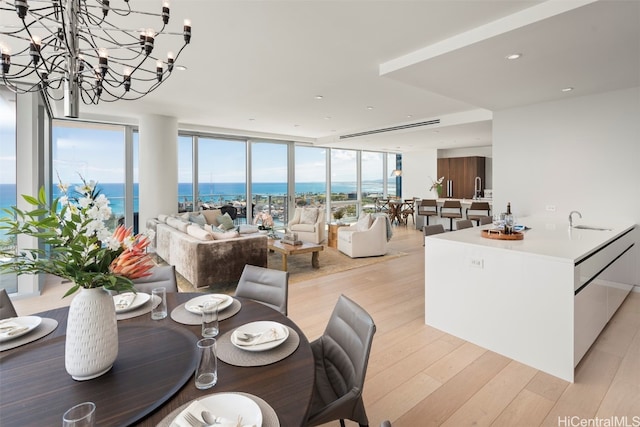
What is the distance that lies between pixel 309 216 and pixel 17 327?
5730 millimetres

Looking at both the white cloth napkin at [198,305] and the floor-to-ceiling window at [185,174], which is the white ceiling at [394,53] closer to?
the floor-to-ceiling window at [185,174]

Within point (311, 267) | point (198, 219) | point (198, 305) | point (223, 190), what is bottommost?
point (311, 267)

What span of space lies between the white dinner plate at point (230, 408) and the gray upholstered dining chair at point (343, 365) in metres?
0.34

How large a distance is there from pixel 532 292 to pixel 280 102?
4353mm

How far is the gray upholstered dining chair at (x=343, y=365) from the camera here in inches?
50.7

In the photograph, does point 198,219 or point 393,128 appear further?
point 393,128

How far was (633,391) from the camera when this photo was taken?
2.12 metres

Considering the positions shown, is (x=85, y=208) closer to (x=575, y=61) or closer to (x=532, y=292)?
(x=532, y=292)

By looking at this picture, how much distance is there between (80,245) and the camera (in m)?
1.11

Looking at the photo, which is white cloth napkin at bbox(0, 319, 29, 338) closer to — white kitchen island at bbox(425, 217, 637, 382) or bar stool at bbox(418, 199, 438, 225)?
white kitchen island at bbox(425, 217, 637, 382)

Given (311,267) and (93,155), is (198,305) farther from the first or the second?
(93,155)

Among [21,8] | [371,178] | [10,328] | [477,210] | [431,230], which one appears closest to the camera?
[21,8]

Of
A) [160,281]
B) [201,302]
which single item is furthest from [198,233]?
[201,302]

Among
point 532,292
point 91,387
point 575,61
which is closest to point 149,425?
point 91,387
